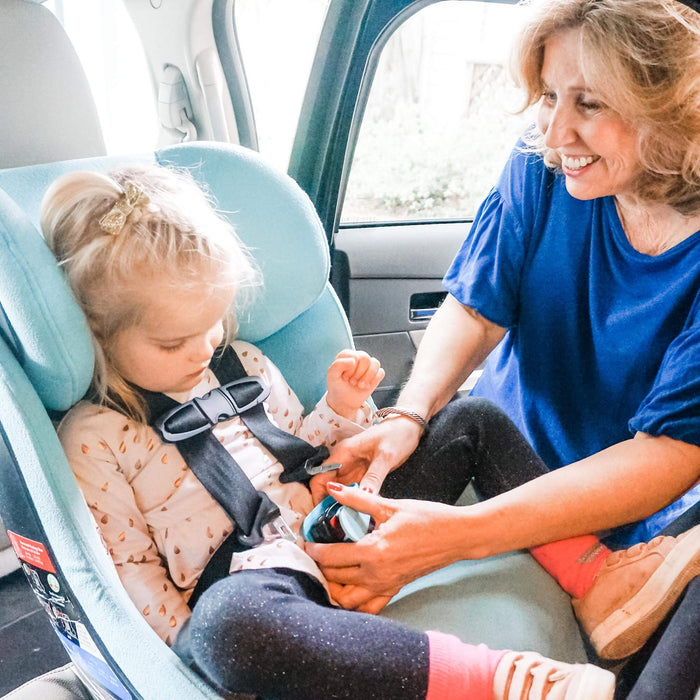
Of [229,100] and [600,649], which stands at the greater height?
[229,100]

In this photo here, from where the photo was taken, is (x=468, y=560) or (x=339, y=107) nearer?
(x=468, y=560)

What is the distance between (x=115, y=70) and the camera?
7.40ft

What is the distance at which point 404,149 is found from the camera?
2.30 meters

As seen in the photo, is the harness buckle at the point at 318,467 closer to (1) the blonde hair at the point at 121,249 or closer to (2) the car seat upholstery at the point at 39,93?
(1) the blonde hair at the point at 121,249

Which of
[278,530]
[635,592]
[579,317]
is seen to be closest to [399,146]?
[579,317]

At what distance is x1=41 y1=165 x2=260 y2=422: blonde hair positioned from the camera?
879 millimetres

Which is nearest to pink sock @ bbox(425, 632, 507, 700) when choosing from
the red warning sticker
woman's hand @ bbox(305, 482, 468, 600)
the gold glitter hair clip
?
woman's hand @ bbox(305, 482, 468, 600)

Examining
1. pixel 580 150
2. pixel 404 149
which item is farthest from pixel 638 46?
pixel 404 149

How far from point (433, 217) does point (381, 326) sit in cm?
43

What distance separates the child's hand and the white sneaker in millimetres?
469

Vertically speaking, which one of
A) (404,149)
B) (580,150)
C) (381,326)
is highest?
(580,150)

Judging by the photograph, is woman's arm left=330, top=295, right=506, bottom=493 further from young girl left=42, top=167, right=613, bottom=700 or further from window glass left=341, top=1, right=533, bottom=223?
window glass left=341, top=1, right=533, bottom=223

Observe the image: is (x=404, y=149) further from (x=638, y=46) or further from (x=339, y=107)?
(x=638, y=46)

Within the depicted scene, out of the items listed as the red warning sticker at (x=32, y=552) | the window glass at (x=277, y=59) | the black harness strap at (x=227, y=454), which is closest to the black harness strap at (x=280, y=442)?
the black harness strap at (x=227, y=454)
